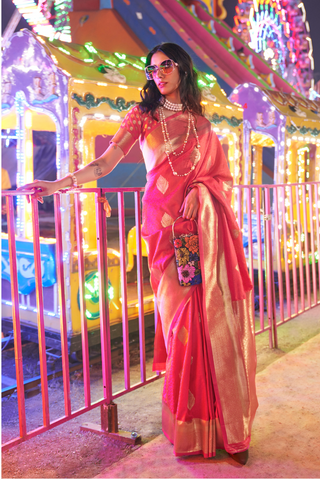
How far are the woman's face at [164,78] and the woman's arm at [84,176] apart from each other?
13.0 inches

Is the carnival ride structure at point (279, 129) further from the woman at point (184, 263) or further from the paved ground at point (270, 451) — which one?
the woman at point (184, 263)

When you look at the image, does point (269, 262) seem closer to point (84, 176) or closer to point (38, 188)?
point (84, 176)

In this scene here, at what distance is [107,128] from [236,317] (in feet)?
8.84

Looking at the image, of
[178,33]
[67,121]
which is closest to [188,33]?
[178,33]

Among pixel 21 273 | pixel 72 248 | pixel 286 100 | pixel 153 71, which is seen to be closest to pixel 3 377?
pixel 21 273

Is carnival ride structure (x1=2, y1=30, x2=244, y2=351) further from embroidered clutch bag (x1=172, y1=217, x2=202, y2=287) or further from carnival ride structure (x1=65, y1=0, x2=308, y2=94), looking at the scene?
carnival ride structure (x1=65, y1=0, x2=308, y2=94)

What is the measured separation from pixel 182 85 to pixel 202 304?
3.19 feet

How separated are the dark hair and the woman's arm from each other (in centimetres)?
26

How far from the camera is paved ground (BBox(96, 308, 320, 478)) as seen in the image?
6.67 feet

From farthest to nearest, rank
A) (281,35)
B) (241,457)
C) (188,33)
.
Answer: (281,35) < (188,33) < (241,457)

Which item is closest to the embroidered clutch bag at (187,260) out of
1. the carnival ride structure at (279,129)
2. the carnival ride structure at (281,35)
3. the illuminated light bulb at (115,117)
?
the illuminated light bulb at (115,117)

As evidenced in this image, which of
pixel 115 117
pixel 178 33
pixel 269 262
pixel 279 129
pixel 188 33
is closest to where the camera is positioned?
pixel 269 262

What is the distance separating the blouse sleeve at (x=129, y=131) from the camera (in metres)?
2.19

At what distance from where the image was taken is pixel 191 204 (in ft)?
6.97
